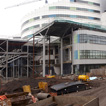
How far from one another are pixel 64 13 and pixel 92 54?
26736mm

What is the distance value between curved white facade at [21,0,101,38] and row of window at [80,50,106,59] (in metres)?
21.4

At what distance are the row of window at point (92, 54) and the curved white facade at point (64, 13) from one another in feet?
70.4

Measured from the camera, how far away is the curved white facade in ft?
201

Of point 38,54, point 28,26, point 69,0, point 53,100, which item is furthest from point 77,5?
point 53,100

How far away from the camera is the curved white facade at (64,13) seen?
2416 inches

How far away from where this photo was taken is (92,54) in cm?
4206

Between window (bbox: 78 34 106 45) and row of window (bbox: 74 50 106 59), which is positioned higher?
window (bbox: 78 34 106 45)

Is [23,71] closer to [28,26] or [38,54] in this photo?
[38,54]

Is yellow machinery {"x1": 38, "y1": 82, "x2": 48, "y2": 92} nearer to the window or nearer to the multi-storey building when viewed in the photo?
the multi-storey building

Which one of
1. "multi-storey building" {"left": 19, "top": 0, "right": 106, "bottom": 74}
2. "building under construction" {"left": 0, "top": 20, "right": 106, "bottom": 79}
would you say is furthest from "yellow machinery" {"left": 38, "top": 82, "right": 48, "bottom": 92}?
"multi-storey building" {"left": 19, "top": 0, "right": 106, "bottom": 74}

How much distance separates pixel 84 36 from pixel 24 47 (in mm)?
20576

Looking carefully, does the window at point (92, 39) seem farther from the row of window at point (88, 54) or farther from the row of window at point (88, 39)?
the row of window at point (88, 54)

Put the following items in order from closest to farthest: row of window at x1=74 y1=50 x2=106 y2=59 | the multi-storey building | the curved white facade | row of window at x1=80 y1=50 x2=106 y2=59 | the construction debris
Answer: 1. the construction debris
2. row of window at x1=74 y1=50 x2=106 y2=59
3. row of window at x1=80 y1=50 x2=106 y2=59
4. the multi-storey building
5. the curved white facade

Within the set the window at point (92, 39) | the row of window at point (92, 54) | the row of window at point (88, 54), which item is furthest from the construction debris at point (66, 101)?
the window at point (92, 39)
